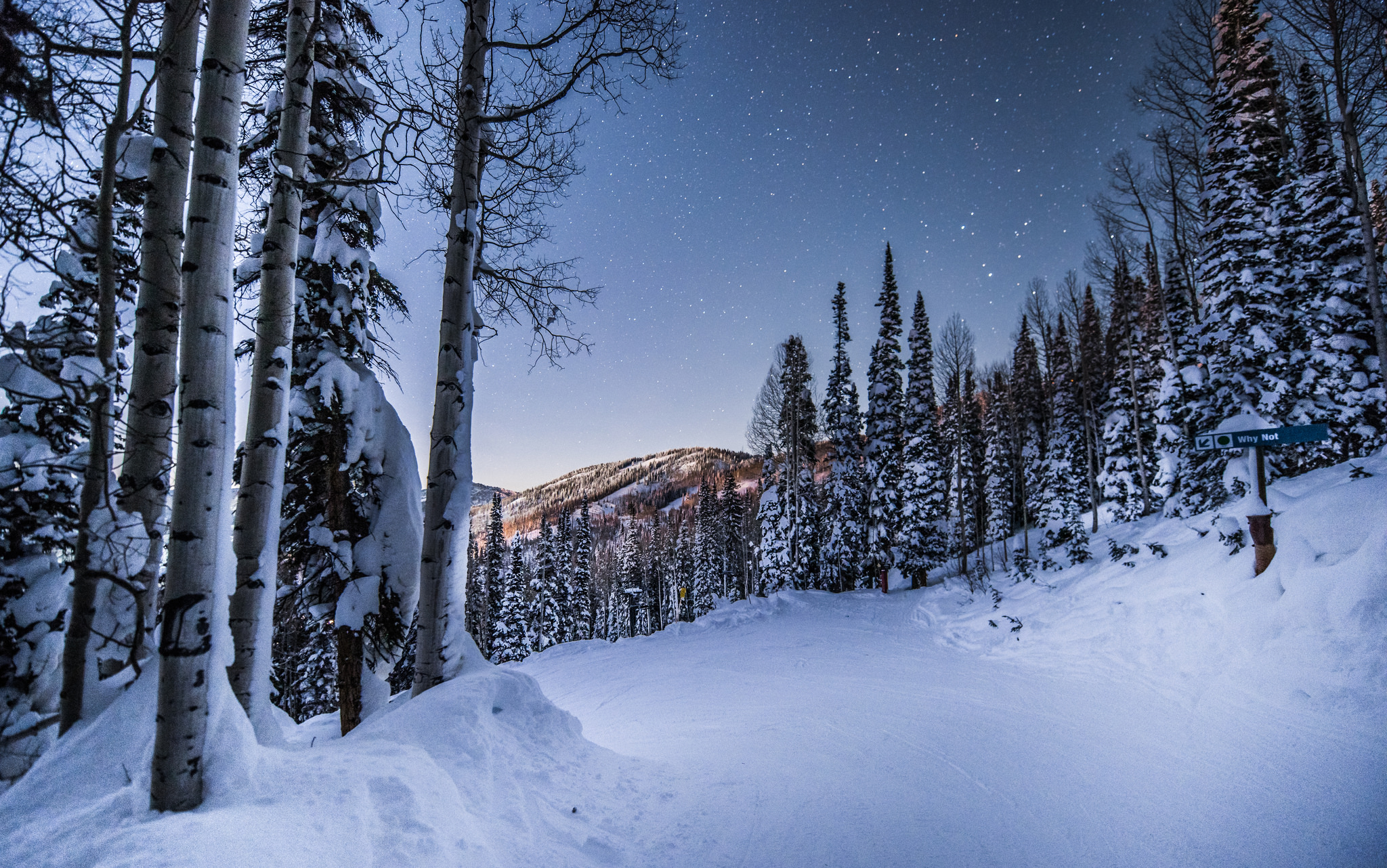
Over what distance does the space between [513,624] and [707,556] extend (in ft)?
61.7

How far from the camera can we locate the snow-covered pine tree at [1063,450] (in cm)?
2455

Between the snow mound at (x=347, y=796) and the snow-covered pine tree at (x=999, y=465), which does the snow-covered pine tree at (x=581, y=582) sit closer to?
the snow-covered pine tree at (x=999, y=465)

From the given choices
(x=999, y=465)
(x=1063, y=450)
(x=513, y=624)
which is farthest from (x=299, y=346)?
(x=999, y=465)

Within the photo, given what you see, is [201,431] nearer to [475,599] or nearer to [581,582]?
[581,582]

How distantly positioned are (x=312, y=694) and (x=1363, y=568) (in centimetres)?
1789

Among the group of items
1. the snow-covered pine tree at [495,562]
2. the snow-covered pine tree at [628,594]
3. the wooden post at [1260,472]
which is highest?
the wooden post at [1260,472]

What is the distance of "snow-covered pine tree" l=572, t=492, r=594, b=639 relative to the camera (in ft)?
131

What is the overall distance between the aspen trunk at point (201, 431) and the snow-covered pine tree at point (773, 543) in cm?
2113

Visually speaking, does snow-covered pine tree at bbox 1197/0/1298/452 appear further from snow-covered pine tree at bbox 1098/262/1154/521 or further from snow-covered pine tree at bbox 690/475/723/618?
snow-covered pine tree at bbox 690/475/723/618

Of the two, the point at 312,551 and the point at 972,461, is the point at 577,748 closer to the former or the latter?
the point at 312,551

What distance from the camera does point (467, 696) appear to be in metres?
3.75

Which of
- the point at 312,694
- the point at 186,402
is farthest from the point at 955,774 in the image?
the point at 312,694

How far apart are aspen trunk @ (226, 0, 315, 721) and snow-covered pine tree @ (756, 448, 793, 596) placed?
20443mm

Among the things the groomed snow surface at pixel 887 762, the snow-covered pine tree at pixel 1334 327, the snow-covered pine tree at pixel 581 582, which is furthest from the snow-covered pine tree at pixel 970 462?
the snow-covered pine tree at pixel 581 582
